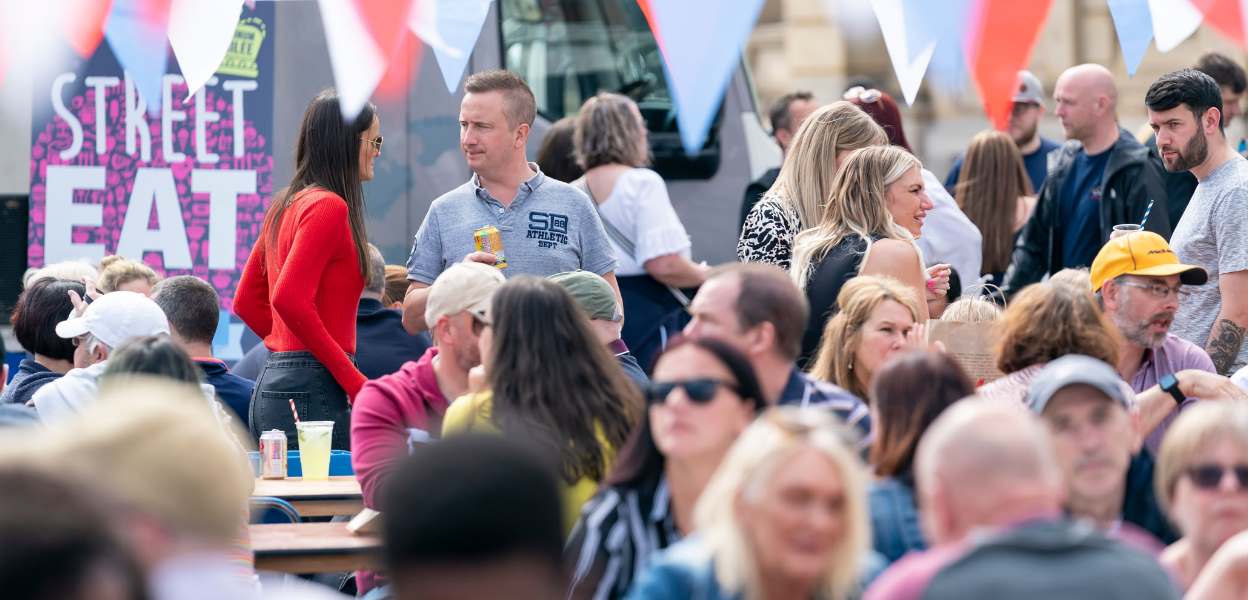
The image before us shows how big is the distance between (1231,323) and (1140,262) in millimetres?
777

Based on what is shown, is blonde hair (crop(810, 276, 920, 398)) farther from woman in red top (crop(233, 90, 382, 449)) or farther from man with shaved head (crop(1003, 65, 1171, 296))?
man with shaved head (crop(1003, 65, 1171, 296))

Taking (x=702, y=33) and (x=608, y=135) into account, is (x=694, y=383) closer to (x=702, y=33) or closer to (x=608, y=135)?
(x=702, y=33)

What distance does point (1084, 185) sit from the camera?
724 cm

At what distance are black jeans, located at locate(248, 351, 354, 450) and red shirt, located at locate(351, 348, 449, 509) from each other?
3.97 ft

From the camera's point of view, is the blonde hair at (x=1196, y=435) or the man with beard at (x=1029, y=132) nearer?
the blonde hair at (x=1196, y=435)

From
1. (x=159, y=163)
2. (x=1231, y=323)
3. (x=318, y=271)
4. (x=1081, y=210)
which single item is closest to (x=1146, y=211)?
(x=1081, y=210)

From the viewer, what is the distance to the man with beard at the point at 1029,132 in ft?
28.1

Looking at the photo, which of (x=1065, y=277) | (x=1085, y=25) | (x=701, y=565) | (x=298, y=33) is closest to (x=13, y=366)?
(x=298, y=33)

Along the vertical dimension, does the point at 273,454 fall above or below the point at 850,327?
below

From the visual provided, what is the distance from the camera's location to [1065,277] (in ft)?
16.2

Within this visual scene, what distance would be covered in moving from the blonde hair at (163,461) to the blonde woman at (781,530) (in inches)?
30.7

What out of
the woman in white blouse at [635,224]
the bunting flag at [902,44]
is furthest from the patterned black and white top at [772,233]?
the woman in white blouse at [635,224]

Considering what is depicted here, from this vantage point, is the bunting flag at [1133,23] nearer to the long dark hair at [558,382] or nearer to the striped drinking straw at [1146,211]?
the striped drinking straw at [1146,211]

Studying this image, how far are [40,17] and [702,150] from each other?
14.6 ft
